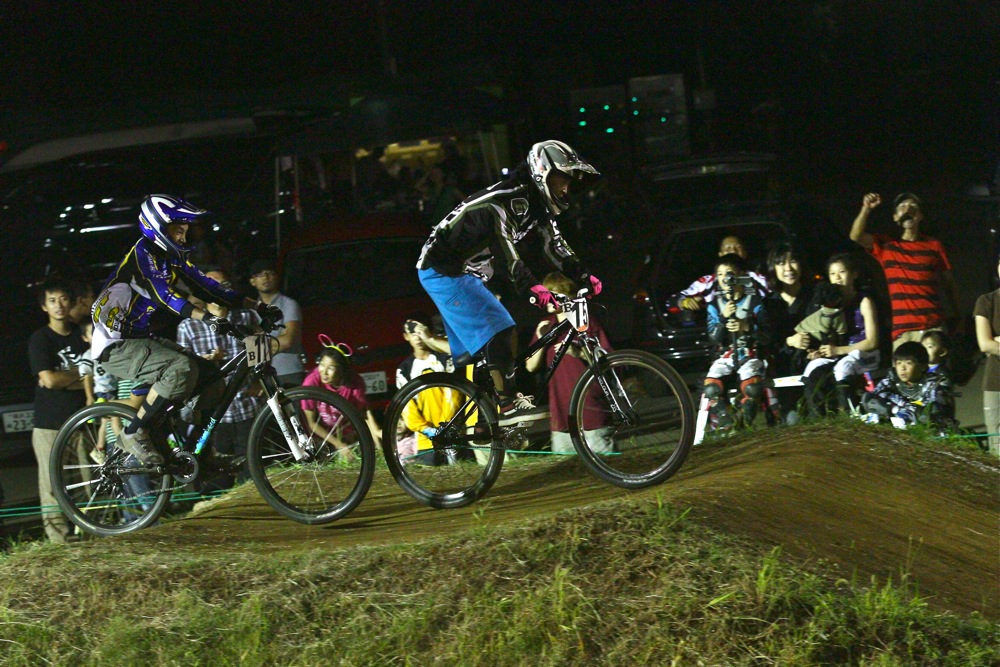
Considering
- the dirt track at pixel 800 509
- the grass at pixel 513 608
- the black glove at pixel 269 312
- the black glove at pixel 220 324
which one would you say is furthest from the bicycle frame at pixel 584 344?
the black glove at pixel 220 324

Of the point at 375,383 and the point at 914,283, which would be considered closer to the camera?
the point at 914,283

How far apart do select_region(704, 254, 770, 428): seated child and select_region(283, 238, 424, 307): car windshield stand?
2.49m

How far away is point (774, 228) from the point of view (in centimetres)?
871

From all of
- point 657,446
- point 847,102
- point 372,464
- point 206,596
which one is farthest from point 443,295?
point 847,102

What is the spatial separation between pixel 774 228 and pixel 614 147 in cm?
148

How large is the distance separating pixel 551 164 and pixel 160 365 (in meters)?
2.31

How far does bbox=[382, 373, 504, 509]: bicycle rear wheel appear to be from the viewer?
19.1 ft

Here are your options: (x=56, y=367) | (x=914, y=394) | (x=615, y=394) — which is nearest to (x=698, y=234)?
(x=914, y=394)

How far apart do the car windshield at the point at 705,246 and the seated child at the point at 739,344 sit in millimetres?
1198

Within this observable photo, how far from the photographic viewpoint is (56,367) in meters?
7.44

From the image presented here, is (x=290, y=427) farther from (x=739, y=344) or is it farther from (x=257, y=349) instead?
(x=739, y=344)

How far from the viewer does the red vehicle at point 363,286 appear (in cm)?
827

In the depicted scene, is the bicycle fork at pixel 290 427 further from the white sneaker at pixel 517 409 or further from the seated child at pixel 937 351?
the seated child at pixel 937 351

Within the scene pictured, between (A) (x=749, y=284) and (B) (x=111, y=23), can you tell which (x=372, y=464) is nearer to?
(A) (x=749, y=284)
